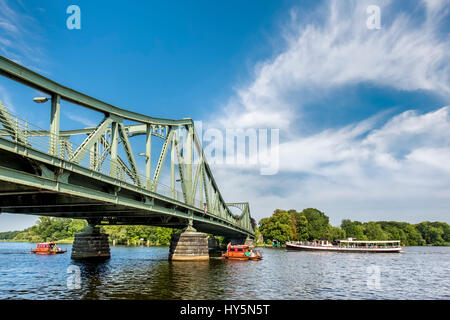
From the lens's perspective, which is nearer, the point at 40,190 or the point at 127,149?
the point at 40,190

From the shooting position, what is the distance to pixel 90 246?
52906 millimetres

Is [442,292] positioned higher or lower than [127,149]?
lower

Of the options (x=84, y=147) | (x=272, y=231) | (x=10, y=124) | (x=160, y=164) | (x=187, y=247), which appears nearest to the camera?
(x=10, y=124)

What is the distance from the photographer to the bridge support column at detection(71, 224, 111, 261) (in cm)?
5231

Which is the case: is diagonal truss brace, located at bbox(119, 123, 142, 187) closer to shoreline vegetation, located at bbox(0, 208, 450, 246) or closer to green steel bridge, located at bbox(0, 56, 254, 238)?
green steel bridge, located at bbox(0, 56, 254, 238)

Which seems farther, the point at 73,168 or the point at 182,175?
the point at 182,175

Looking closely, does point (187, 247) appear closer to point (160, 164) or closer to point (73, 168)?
point (160, 164)

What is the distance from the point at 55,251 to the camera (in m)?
71.7

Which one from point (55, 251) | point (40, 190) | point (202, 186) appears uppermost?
point (202, 186)

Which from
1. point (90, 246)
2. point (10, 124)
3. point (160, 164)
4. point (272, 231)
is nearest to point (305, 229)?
point (272, 231)
